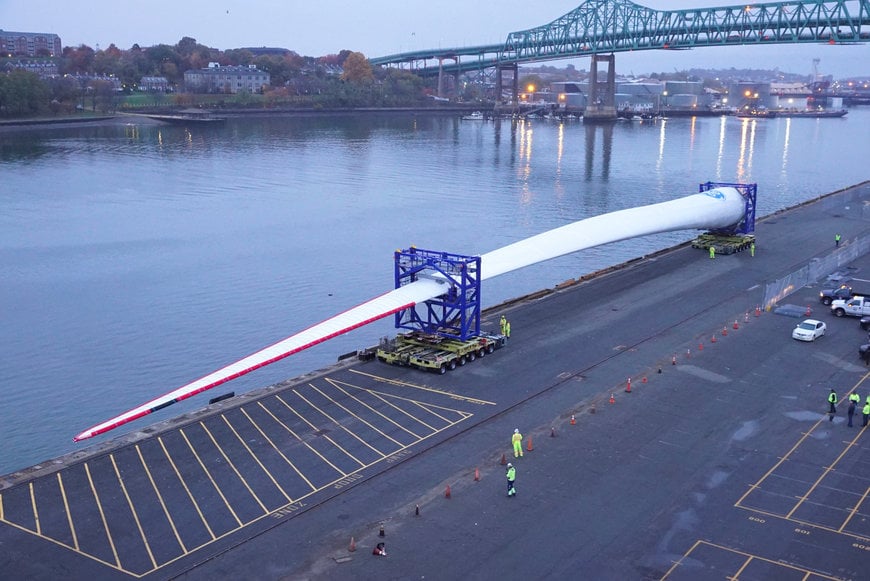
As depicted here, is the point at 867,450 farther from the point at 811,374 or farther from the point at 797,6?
the point at 797,6

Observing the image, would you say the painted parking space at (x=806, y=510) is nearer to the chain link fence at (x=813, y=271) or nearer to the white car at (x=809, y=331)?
the white car at (x=809, y=331)

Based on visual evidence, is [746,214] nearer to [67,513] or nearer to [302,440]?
[302,440]

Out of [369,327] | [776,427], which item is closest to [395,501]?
[776,427]

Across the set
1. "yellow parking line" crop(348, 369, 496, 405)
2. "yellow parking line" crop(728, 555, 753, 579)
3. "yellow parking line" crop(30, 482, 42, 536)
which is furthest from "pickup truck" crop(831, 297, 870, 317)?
"yellow parking line" crop(30, 482, 42, 536)

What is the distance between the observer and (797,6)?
19700cm

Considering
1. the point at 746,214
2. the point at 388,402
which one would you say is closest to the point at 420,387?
the point at 388,402

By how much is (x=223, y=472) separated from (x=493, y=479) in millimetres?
8971

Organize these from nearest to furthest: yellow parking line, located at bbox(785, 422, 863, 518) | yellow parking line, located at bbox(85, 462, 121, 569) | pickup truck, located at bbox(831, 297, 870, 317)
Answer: yellow parking line, located at bbox(85, 462, 121, 569) < yellow parking line, located at bbox(785, 422, 863, 518) < pickup truck, located at bbox(831, 297, 870, 317)

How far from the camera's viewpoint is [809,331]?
43.7 metres

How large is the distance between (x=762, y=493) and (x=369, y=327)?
103ft

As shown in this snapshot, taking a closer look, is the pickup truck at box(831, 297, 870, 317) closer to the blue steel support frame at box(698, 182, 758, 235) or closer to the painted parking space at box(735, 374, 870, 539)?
the painted parking space at box(735, 374, 870, 539)

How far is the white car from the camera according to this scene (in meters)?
43.6

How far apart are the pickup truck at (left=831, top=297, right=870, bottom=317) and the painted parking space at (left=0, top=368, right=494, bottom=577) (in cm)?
2462

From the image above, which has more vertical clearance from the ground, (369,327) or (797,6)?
(797,6)
